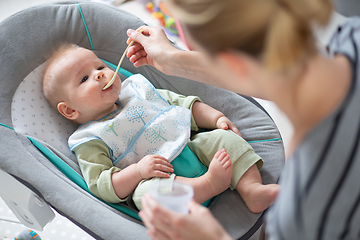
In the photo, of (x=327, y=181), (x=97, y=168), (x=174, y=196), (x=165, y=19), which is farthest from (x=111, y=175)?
(x=165, y=19)

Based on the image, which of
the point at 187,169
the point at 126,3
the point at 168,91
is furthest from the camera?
the point at 126,3

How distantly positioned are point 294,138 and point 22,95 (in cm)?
106

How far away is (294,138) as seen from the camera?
0.57 m

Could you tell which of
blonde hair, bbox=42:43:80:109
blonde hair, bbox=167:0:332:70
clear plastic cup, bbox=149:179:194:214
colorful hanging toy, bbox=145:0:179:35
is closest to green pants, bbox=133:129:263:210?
clear plastic cup, bbox=149:179:194:214

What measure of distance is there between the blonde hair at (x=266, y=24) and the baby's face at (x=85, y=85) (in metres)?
0.81

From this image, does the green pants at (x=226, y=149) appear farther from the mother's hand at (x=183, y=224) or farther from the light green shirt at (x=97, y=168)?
the mother's hand at (x=183, y=224)

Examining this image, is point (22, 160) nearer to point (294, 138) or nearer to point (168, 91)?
point (168, 91)

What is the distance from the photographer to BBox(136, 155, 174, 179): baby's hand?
41.4 inches

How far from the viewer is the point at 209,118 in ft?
4.24

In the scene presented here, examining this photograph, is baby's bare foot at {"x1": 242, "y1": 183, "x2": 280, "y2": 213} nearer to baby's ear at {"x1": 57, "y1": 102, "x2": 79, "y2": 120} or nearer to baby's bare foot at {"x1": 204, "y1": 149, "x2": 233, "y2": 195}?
baby's bare foot at {"x1": 204, "y1": 149, "x2": 233, "y2": 195}

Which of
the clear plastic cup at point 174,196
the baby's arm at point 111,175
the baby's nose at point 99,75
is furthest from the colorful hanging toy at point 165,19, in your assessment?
the clear plastic cup at point 174,196

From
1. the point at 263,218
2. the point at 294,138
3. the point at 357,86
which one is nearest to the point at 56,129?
the point at 263,218

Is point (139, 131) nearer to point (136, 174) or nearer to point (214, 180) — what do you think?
point (136, 174)

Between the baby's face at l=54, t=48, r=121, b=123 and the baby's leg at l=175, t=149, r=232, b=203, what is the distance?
47 centimetres
